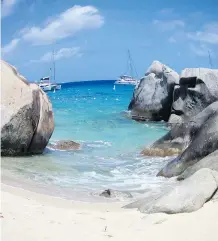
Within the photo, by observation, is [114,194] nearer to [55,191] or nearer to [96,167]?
[55,191]

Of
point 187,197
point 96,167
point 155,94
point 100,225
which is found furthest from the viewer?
point 155,94

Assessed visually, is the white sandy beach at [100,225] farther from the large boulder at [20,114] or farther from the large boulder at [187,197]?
the large boulder at [20,114]

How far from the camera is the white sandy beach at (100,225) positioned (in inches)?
165

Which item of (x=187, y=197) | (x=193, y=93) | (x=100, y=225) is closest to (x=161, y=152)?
(x=187, y=197)

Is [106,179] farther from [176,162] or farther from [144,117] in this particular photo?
[144,117]

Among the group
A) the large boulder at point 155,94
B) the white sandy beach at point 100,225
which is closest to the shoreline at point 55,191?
the white sandy beach at point 100,225

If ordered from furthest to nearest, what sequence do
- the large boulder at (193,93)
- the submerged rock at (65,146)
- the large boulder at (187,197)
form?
the large boulder at (193,93)
the submerged rock at (65,146)
the large boulder at (187,197)

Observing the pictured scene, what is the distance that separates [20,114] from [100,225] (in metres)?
6.12

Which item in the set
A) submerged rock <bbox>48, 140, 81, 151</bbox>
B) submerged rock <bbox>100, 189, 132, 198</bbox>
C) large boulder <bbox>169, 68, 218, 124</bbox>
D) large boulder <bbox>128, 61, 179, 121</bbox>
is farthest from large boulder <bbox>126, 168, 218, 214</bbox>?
large boulder <bbox>128, 61, 179, 121</bbox>

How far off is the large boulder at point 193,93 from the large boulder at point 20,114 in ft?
35.7

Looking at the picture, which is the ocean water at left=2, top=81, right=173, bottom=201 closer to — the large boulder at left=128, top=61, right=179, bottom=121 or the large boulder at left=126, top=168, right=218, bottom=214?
the large boulder at left=126, top=168, right=218, bottom=214

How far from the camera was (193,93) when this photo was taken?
68.3ft

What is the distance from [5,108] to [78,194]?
11.1 ft

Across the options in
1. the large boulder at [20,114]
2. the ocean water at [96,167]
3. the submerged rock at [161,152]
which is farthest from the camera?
the submerged rock at [161,152]
